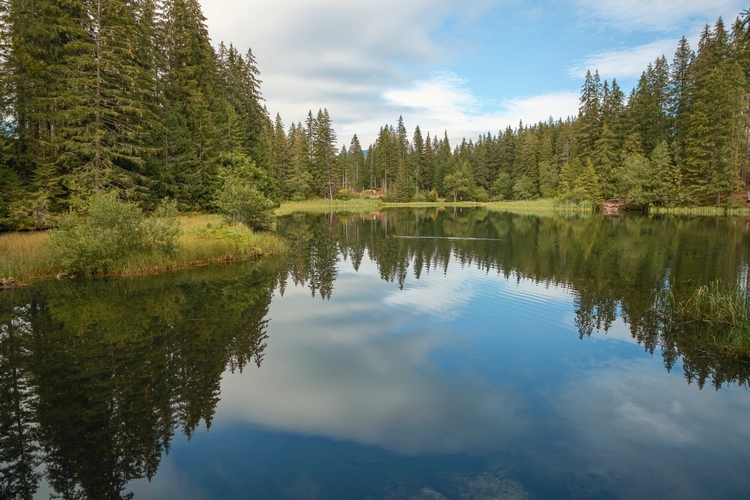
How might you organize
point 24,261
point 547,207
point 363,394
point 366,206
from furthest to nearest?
point 366,206, point 547,207, point 24,261, point 363,394

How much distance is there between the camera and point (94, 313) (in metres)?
12.3

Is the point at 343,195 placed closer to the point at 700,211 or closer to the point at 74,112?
the point at 700,211

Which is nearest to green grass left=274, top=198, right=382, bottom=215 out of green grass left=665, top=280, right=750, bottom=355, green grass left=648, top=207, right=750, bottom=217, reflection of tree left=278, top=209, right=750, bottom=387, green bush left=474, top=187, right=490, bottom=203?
green bush left=474, top=187, right=490, bottom=203

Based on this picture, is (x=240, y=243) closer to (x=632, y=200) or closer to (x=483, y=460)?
(x=483, y=460)

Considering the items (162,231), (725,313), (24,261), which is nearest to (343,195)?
(162,231)

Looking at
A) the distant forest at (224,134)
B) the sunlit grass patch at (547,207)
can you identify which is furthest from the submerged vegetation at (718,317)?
the sunlit grass patch at (547,207)

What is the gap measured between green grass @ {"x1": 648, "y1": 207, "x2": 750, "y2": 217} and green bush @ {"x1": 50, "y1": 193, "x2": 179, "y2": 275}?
2197 inches

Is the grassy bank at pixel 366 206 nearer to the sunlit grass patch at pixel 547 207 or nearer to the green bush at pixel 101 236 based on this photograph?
the sunlit grass patch at pixel 547 207

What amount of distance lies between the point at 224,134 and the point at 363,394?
3815 cm

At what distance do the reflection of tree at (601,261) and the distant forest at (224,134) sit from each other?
21.7 ft

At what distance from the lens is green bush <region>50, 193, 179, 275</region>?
618 inches

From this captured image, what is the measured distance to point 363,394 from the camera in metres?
8.10

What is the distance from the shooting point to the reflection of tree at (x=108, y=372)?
5945 mm

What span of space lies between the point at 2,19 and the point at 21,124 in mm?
5458
